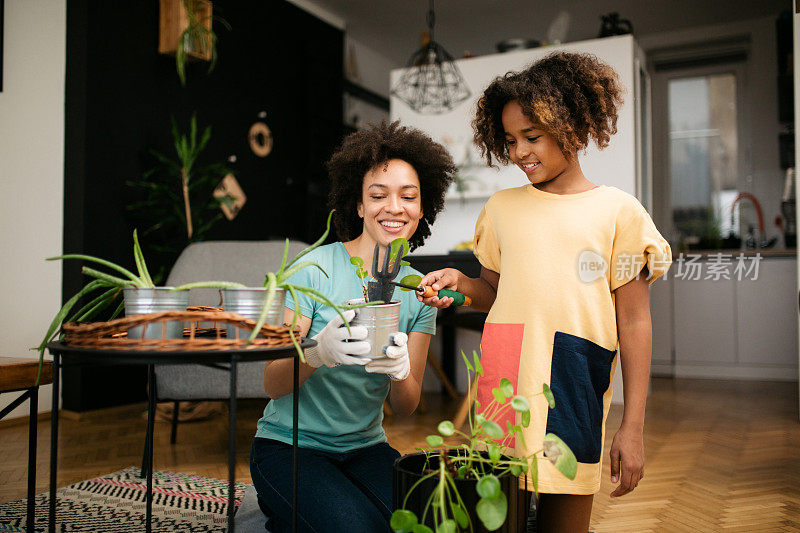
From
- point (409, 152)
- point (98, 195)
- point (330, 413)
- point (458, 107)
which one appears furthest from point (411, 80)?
point (330, 413)

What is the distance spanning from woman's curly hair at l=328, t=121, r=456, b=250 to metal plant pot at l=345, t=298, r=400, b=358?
0.59 meters

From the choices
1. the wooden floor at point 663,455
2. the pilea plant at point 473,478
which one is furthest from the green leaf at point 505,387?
the wooden floor at point 663,455

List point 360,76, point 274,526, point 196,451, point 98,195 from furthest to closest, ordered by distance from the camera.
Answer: point 360,76, point 98,195, point 196,451, point 274,526

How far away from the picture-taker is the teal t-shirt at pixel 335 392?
141 centimetres

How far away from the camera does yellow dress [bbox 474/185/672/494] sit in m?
1.08

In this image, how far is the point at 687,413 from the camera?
11.8 feet

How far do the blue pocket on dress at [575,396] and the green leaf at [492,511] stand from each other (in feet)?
0.96

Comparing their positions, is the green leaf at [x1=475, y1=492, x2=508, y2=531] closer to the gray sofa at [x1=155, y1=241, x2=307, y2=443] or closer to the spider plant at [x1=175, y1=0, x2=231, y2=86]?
the gray sofa at [x1=155, y1=241, x2=307, y2=443]

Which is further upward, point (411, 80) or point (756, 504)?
point (411, 80)

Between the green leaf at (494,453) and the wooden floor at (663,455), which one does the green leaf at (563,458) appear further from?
the wooden floor at (663,455)

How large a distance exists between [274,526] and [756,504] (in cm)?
158

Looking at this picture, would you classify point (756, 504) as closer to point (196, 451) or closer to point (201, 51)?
point (196, 451)

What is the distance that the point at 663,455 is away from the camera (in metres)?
2.67

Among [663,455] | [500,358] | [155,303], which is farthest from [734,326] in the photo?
[155,303]
